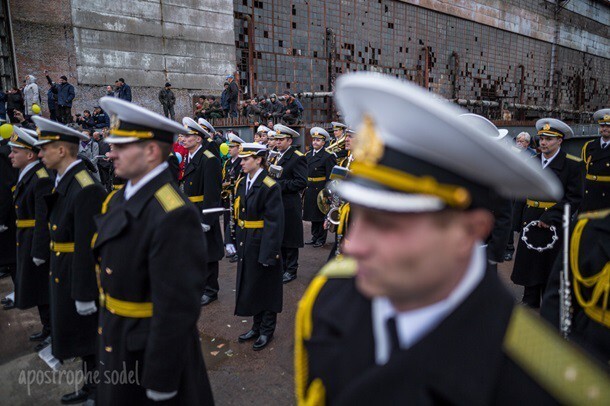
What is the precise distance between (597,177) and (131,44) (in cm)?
1516

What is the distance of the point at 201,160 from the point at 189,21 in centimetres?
1280

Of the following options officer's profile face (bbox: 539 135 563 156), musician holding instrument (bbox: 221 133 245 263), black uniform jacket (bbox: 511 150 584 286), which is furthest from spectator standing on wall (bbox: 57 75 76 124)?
black uniform jacket (bbox: 511 150 584 286)

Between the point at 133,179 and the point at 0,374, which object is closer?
the point at 133,179

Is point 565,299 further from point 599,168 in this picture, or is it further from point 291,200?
point 599,168

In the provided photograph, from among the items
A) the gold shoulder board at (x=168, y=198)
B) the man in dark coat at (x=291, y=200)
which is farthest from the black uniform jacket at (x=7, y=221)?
the gold shoulder board at (x=168, y=198)

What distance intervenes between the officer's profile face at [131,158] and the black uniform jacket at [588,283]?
2412 mm

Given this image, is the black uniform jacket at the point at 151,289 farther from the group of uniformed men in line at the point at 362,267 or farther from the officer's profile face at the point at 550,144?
the officer's profile face at the point at 550,144

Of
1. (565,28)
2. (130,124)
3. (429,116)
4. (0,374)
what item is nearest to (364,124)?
(429,116)

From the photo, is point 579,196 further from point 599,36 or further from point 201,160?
point 599,36

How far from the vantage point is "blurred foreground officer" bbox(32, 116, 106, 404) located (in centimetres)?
326

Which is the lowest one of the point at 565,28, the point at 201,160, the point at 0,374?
the point at 0,374

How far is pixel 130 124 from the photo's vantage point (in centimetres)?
249

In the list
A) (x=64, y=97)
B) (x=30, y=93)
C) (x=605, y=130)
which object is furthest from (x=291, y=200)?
(x=30, y=93)

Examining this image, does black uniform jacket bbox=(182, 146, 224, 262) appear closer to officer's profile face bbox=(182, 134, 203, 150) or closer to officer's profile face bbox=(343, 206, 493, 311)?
officer's profile face bbox=(182, 134, 203, 150)
